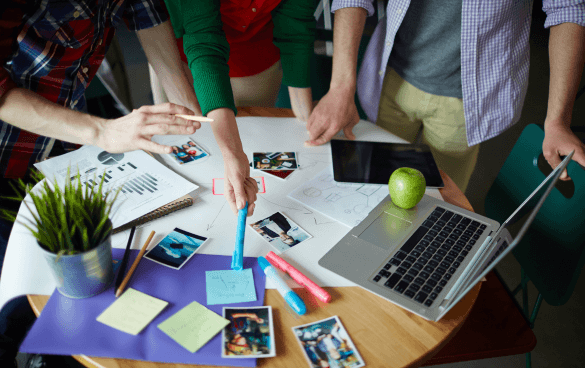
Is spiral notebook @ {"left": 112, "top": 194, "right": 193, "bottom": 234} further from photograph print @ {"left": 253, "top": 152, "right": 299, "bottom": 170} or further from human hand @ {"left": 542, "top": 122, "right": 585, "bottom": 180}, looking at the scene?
human hand @ {"left": 542, "top": 122, "right": 585, "bottom": 180}

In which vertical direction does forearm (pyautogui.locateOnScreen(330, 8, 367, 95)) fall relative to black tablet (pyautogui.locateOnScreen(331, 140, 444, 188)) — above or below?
above

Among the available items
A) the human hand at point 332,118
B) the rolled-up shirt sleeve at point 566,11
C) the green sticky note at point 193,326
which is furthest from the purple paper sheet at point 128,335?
the rolled-up shirt sleeve at point 566,11

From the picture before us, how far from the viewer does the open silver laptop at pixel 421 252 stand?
2.43 ft

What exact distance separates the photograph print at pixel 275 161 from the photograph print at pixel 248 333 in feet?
1.66

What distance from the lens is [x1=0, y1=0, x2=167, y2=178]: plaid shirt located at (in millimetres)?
915

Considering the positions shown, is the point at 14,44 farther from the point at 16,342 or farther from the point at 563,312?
the point at 563,312

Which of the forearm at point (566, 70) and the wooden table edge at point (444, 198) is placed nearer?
the wooden table edge at point (444, 198)

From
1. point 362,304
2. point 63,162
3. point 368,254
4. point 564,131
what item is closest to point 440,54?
point 564,131

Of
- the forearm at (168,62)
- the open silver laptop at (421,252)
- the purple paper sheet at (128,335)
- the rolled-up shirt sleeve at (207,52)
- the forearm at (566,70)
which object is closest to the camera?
the purple paper sheet at (128,335)

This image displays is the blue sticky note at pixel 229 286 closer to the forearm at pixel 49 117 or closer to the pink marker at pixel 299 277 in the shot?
the pink marker at pixel 299 277

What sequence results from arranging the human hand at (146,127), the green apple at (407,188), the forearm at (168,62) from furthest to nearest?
the forearm at (168,62)
the green apple at (407,188)
the human hand at (146,127)

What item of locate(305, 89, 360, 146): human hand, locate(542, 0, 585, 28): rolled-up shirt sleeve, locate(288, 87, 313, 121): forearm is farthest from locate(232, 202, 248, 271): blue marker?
locate(542, 0, 585, 28): rolled-up shirt sleeve

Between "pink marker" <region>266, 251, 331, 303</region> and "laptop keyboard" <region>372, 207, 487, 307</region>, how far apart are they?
119 millimetres

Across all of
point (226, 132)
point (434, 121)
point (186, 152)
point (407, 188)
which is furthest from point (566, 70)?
point (186, 152)
